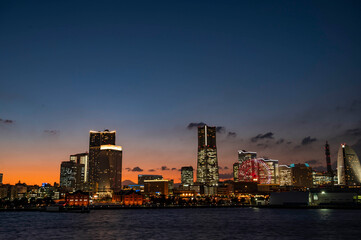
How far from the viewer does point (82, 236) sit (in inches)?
2955

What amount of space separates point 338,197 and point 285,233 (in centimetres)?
11867

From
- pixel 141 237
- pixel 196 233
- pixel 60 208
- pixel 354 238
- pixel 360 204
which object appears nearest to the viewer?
pixel 354 238

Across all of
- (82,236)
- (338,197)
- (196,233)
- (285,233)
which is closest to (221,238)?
(196,233)

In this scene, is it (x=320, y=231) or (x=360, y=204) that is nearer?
(x=320, y=231)

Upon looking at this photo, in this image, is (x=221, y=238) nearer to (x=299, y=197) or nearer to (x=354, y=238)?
(x=354, y=238)

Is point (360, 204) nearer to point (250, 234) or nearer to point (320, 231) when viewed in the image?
point (320, 231)

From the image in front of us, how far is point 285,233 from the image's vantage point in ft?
255

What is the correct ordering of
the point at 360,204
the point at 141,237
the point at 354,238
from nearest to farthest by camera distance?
the point at 354,238, the point at 141,237, the point at 360,204

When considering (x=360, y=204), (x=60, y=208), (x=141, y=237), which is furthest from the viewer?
(x=60, y=208)

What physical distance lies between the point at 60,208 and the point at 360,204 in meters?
151

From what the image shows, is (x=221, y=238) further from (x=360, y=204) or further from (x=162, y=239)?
(x=360, y=204)

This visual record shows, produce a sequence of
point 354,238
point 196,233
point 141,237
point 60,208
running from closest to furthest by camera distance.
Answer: point 354,238 → point 141,237 → point 196,233 → point 60,208

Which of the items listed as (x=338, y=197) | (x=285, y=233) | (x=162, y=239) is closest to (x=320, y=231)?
(x=285, y=233)

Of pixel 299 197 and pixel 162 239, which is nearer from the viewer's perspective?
pixel 162 239
